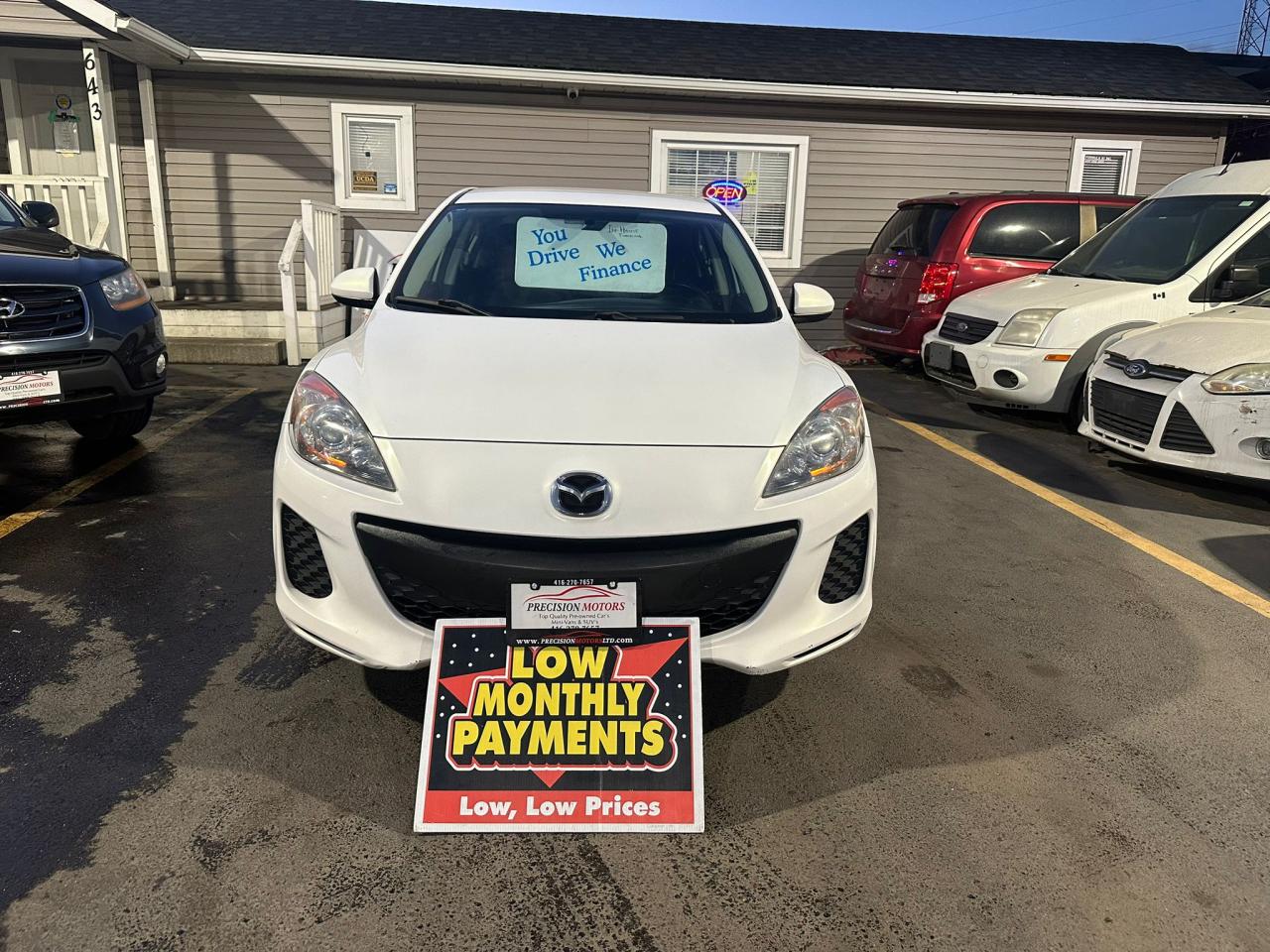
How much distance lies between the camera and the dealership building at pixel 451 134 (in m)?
9.16

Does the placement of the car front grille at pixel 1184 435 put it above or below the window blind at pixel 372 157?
below

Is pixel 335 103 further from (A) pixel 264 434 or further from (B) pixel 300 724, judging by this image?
(B) pixel 300 724

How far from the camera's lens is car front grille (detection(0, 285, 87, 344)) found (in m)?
4.05

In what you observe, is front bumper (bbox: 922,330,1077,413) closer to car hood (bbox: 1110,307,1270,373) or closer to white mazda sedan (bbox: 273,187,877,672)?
car hood (bbox: 1110,307,1270,373)

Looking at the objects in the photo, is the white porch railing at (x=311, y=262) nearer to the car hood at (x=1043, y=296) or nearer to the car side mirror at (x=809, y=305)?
the car hood at (x=1043, y=296)

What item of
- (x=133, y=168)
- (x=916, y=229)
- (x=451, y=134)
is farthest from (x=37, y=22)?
(x=916, y=229)

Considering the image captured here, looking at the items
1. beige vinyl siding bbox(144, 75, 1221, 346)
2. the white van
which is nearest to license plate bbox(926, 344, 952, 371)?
the white van

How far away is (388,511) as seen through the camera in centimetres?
213

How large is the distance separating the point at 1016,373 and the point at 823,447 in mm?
4283

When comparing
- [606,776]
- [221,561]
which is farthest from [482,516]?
[221,561]

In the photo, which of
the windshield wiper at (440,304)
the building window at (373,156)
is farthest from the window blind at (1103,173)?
the windshield wiper at (440,304)

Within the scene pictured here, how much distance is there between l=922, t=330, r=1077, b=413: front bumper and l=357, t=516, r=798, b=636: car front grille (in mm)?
4513

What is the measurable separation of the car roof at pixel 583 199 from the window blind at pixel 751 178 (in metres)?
6.73

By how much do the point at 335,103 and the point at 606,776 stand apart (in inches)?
372
